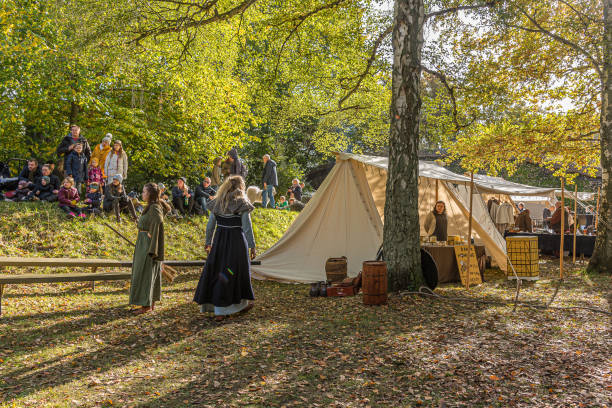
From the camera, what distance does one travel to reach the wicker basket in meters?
9.16

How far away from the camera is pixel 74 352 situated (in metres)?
4.41

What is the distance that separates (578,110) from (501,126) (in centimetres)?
229

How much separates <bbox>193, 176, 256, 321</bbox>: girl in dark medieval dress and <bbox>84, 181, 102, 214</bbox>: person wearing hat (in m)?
5.30

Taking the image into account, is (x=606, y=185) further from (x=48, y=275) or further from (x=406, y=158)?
(x=48, y=275)

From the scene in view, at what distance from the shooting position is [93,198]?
33.1 feet

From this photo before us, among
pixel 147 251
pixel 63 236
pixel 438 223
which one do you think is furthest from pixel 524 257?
pixel 63 236

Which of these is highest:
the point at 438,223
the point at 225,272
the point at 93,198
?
the point at 93,198

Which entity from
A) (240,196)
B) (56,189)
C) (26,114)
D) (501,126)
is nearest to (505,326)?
(240,196)

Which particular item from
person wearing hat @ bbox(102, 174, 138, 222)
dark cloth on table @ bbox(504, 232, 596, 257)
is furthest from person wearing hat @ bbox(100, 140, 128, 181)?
dark cloth on table @ bbox(504, 232, 596, 257)

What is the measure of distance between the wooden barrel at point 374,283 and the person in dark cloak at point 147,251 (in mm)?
2684

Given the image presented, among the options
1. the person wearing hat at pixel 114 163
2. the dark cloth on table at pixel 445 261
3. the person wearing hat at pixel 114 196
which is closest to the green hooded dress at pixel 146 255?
the dark cloth on table at pixel 445 261

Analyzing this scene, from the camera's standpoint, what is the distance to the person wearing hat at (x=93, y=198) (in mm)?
9992

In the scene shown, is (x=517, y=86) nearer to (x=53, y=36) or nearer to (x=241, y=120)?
(x=241, y=120)

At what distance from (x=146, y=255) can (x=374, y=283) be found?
2.93m
